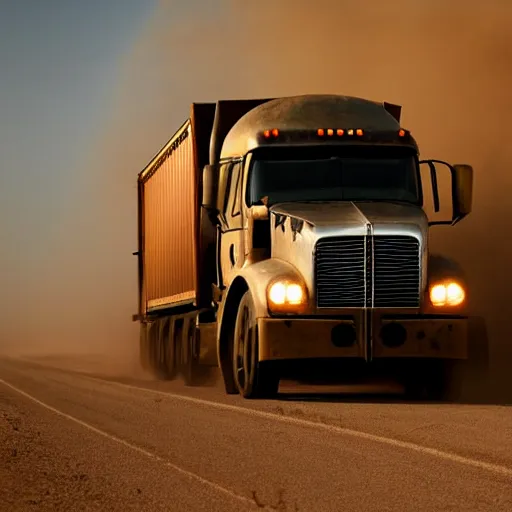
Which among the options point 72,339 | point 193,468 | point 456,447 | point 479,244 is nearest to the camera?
point 193,468

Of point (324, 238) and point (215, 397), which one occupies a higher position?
point (324, 238)

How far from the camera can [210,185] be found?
17.5m

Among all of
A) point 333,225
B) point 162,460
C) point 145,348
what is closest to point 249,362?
point 333,225

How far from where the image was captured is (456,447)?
10.1 m

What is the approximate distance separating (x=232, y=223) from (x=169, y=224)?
6.19 meters

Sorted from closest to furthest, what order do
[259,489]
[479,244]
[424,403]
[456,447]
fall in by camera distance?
1. [259,489]
2. [456,447]
3. [424,403]
4. [479,244]

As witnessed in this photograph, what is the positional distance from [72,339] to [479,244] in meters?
Answer: 50.2

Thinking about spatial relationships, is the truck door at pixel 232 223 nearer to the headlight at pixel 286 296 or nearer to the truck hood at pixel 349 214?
the truck hood at pixel 349 214

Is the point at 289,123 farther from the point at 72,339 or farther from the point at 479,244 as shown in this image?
the point at 72,339

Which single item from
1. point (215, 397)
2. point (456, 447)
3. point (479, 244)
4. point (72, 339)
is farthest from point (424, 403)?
point (72, 339)

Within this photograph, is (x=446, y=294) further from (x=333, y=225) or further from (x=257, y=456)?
(x=257, y=456)

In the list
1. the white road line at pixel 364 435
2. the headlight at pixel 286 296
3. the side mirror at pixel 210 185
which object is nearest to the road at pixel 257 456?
the white road line at pixel 364 435

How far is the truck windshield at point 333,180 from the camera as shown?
16.9 meters

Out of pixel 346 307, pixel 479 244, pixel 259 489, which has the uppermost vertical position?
pixel 479 244
